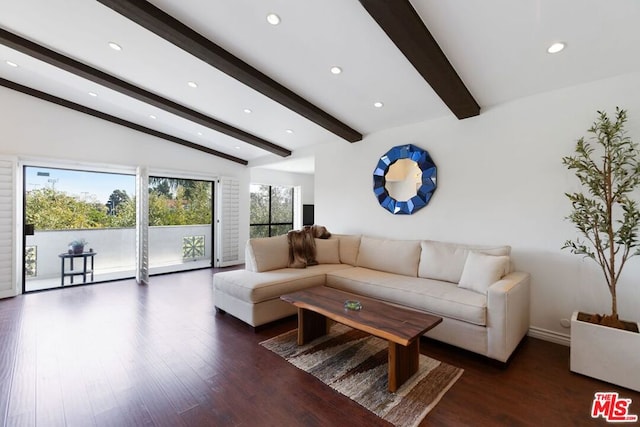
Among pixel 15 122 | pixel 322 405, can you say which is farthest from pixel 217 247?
pixel 322 405

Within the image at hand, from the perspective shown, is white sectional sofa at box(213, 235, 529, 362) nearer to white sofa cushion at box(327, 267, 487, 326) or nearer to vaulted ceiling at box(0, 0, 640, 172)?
white sofa cushion at box(327, 267, 487, 326)

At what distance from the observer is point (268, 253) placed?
356 centimetres

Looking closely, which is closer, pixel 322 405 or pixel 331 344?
pixel 322 405

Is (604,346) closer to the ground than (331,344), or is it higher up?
higher up

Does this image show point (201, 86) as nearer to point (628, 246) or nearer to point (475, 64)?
point (475, 64)

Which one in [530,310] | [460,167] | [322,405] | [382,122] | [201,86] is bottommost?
[322,405]

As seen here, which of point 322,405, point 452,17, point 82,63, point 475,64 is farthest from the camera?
point 82,63

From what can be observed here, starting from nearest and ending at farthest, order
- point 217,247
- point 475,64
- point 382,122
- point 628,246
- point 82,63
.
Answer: point 628,246
point 475,64
point 82,63
point 382,122
point 217,247

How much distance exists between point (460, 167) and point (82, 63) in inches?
184

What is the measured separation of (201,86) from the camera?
11.5 ft

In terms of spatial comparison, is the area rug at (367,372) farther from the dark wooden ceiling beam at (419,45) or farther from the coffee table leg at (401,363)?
the dark wooden ceiling beam at (419,45)

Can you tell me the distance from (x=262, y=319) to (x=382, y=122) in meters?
3.00

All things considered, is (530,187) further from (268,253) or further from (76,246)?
(76,246)

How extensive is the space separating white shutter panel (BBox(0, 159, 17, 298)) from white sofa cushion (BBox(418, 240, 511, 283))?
18.9 ft
